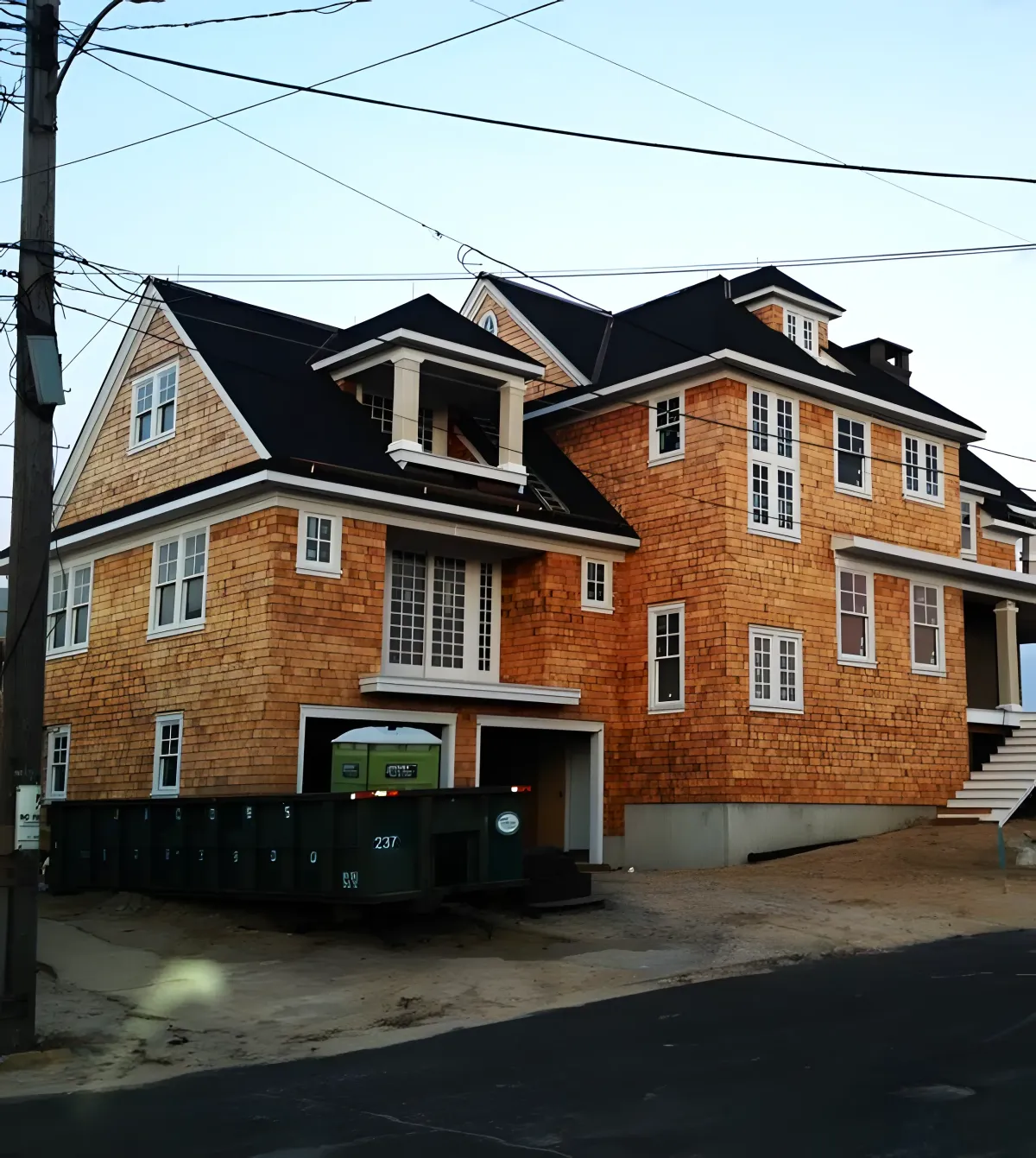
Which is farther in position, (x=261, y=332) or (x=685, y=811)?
(x=261, y=332)

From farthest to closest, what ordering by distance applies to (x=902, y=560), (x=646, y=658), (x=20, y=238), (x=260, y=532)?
(x=902, y=560), (x=646, y=658), (x=260, y=532), (x=20, y=238)

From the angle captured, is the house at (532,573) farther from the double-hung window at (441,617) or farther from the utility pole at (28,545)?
the utility pole at (28,545)

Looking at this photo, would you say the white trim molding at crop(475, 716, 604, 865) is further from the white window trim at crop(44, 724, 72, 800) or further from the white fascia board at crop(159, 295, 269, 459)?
the white window trim at crop(44, 724, 72, 800)

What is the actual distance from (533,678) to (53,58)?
14.5m

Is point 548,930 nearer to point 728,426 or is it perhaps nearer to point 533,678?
point 533,678

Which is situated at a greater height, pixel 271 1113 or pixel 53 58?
pixel 53 58

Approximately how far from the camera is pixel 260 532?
21.7m

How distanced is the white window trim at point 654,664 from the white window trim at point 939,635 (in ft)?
18.4

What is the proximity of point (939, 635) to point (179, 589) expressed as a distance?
50.6 feet

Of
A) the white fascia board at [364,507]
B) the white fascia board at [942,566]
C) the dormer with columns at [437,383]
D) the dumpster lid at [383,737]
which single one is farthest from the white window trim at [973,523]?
the dumpster lid at [383,737]

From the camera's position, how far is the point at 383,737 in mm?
19219

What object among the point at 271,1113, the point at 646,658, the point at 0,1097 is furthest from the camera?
the point at 646,658

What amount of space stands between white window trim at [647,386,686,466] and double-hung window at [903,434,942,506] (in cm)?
543


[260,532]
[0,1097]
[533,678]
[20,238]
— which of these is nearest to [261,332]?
[260,532]
